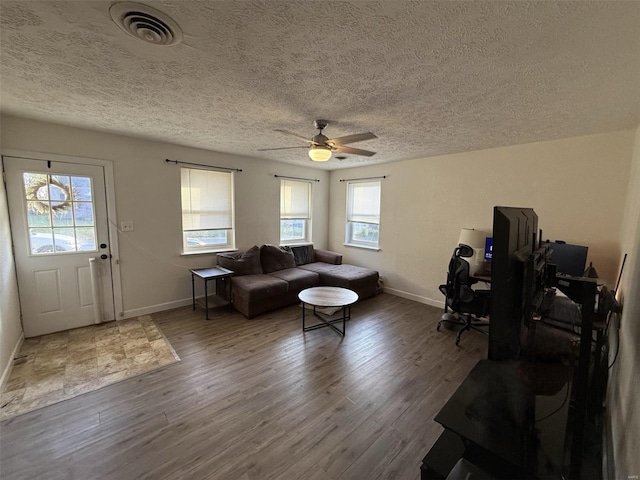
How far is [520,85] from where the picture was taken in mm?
1841

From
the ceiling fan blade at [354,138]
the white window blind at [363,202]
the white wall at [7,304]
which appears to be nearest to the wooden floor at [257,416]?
the white wall at [7,304]

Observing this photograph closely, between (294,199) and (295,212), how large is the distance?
0.27 m

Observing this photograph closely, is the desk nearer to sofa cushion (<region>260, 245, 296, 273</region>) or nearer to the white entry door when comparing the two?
sofa cushion (<region>260, 245, 296, 273</region>)

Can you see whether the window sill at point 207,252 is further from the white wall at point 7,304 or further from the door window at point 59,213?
the white wall at point 7,304

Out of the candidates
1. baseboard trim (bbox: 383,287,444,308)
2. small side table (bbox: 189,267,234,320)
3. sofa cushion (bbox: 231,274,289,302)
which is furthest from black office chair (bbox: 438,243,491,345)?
small side table (bbox: 189,267,234,320)

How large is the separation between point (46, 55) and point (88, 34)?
467mm

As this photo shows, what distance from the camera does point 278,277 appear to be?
421 centimetres

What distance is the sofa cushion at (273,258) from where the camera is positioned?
4.58m

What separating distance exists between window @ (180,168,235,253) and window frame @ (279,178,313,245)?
3.52ft

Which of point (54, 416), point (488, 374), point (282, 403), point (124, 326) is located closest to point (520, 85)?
point (488, 374)

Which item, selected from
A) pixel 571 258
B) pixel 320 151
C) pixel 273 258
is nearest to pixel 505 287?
pixel 320 151

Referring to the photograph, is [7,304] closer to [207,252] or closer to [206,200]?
[207,252]

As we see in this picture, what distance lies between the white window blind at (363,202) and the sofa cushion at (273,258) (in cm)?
166

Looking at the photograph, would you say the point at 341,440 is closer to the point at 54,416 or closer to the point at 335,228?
the point at 54,416
